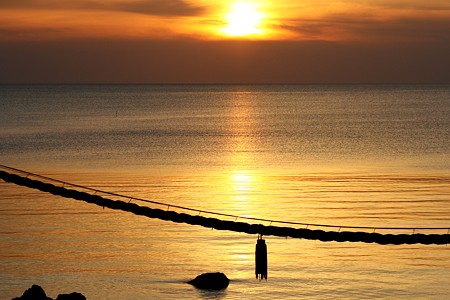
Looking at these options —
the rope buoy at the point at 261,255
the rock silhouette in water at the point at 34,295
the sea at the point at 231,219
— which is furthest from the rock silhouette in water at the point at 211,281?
the rock silhouette in water at the point at 34,295

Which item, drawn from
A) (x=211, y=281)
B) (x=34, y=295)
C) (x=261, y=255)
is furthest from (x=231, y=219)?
(x=34, y=295)

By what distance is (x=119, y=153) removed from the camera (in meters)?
74.3

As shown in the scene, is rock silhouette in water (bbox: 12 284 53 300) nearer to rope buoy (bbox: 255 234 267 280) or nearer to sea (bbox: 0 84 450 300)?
sea (bbox: 0 84 450 300)

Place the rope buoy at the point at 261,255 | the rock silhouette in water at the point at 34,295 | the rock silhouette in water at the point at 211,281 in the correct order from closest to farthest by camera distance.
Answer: the rock silhouette in water at the point at 34,295
the rope buoy at the point at 261,255
the rock silhouette in water at the point at 211,281

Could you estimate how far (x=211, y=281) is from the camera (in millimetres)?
26406

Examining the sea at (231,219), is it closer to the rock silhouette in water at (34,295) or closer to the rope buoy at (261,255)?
the rope buoy at (261,255)

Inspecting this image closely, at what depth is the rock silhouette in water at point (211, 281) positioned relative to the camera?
26.4 m

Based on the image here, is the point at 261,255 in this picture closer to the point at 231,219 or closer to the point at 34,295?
the point at 34,295

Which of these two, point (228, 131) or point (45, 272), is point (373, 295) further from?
point (228, 131)

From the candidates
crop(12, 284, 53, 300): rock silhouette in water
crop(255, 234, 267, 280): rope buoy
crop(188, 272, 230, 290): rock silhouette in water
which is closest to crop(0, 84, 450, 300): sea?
crop(188, 272, 230, 290): rock silhouette in water

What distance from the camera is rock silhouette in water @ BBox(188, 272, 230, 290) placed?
26375 mm

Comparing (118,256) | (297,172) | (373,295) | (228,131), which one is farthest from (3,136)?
(373,295)

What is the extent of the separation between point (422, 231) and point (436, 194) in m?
11.1

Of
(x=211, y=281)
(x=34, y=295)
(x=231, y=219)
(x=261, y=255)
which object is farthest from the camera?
(x=231, y=219)
